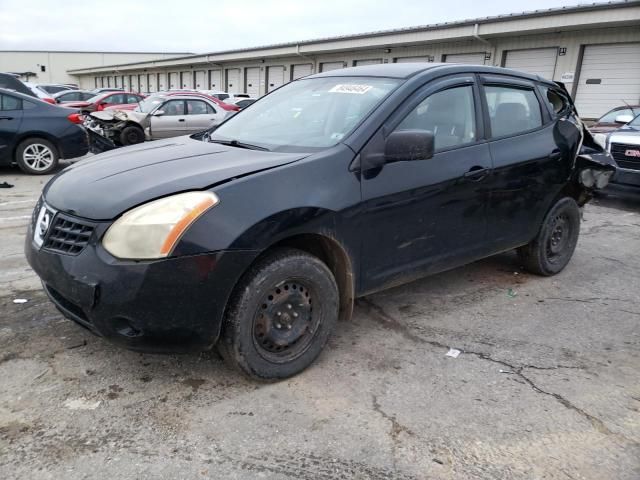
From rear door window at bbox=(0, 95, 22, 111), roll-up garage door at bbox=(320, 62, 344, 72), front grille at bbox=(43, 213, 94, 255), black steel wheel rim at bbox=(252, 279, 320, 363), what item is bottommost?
black steel wheel rim at bbox=(252, 279, 320, 363)

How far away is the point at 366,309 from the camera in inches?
159

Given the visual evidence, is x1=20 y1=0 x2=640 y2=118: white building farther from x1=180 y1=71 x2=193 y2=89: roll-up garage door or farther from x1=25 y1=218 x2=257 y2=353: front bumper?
x1=180 y1=71 x2=193 y2=89: roll-up garage door

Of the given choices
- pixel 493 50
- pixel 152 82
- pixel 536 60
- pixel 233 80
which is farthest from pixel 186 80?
pixel 536 60

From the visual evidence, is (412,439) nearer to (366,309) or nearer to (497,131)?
(366,309)

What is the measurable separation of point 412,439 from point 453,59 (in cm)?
2066

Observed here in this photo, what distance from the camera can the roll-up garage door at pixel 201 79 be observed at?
40556 mm

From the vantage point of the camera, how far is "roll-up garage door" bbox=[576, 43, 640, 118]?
15.5 meters

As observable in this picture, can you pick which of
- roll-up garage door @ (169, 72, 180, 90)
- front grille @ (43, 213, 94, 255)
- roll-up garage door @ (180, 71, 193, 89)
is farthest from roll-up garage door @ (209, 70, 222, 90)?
front grille @ (43, 213, 94, 255)

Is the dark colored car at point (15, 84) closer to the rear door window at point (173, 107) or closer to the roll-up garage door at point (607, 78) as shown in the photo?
the rear door window at point (173, 107)

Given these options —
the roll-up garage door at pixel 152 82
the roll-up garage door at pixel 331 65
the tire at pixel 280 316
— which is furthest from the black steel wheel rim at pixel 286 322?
the roll-up garage door at pixel 152 82

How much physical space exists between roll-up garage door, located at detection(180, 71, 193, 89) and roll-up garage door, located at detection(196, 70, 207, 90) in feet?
4.06

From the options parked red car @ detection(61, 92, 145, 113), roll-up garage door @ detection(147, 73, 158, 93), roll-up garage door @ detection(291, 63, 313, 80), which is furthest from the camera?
roll-up garage door @ detection(147, 73, 158, 93)

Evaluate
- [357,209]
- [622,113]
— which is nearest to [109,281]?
[357,209]

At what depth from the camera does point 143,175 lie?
281cm
